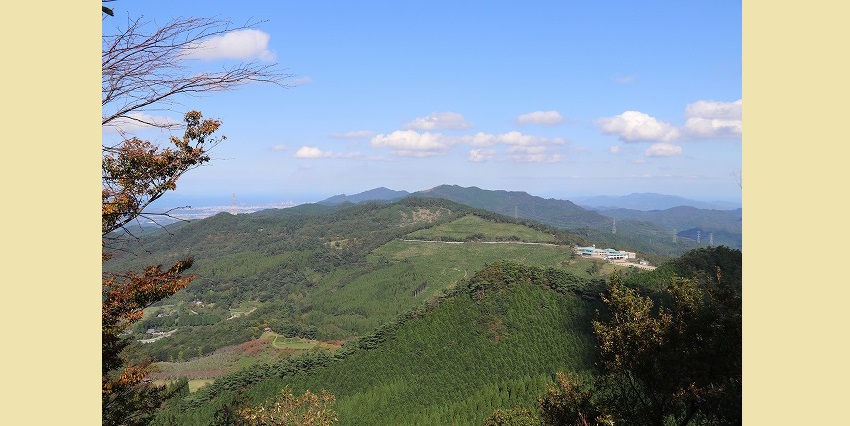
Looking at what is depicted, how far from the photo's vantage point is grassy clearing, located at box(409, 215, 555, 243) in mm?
101438

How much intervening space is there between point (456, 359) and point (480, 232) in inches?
2925

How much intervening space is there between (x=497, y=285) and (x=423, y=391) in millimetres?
12638

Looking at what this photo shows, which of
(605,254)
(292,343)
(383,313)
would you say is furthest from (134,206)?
(605,254)

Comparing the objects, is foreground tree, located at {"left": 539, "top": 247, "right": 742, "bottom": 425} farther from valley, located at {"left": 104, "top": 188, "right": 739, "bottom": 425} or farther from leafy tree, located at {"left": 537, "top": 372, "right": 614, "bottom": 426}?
valley, located at {"left": 104, "top": 188, "right": 739, "bottom": 425}

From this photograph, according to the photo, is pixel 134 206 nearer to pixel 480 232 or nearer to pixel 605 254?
pixel 605 254

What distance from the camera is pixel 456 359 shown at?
36844 mm

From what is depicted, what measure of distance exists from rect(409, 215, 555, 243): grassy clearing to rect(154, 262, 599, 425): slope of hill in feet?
187

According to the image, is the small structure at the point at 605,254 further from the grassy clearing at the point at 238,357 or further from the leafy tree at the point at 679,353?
the leafy tree at the point at 679,353

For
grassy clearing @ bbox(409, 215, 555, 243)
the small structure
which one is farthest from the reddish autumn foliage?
grassy clearing @ bbox(409, 215, 555, 243)

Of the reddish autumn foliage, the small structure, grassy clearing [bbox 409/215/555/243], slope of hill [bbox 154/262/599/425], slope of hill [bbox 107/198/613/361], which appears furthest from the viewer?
grassy clearing [bbox 409/215/555/243]

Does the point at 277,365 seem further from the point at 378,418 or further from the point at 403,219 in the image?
the point at 403,219

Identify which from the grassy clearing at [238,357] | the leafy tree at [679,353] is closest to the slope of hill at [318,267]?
the grassy clearing at [238,357]

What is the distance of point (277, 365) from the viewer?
39.8m

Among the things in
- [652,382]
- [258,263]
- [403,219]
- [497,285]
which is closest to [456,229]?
[403,219]
